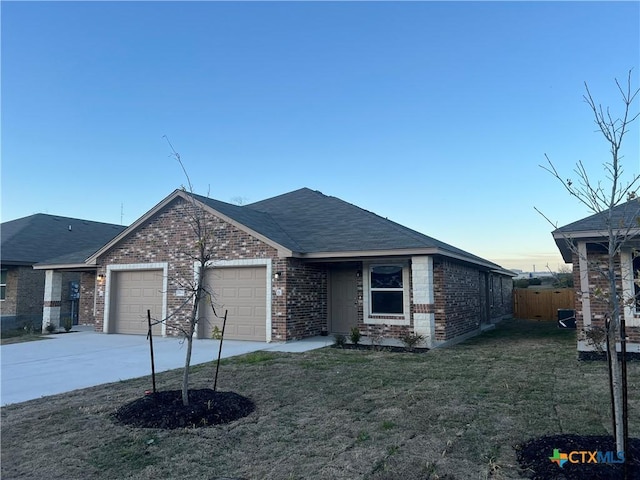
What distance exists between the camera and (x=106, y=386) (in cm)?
714

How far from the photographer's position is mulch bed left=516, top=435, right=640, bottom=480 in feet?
10.8

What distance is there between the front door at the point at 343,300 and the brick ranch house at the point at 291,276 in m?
0.03

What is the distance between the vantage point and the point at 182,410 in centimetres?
523

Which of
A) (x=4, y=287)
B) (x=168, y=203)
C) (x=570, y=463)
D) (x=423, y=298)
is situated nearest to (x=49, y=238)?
(x=4, y=287)

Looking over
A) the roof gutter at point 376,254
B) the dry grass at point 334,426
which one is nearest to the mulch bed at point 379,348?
the dry grass at point 334,426

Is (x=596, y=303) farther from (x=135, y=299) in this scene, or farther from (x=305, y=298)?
(x=135, y=299)

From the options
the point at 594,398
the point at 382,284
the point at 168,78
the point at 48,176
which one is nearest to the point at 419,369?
the point at 594,398

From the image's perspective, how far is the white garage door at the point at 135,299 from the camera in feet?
47.5

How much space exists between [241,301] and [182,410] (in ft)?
25.5

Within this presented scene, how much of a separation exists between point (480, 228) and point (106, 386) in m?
17.8

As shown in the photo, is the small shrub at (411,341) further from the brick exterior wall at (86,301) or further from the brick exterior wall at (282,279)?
the brick exterior wall at (86,301)

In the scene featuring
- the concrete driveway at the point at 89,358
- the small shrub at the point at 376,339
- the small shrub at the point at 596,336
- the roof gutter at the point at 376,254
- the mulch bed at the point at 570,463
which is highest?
the roof gutter at the point at 376,254

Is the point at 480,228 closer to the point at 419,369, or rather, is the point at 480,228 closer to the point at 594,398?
the point at 419,369

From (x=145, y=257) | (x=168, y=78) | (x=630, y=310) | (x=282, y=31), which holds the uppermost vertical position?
(x=282, y=31)
